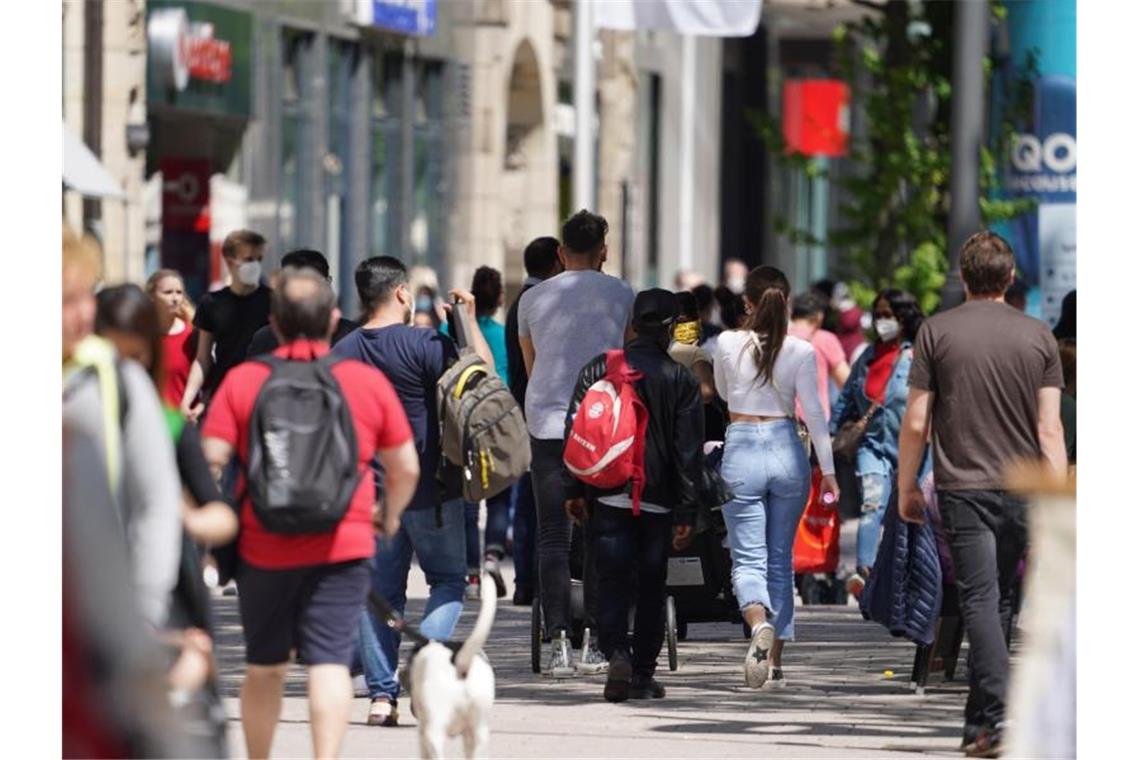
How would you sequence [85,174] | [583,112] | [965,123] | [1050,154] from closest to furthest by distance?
[965,123], [1050,154], [85,174], [583,112]

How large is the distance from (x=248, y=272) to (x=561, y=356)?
5.43 ft

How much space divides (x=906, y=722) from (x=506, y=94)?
27158 millimetres

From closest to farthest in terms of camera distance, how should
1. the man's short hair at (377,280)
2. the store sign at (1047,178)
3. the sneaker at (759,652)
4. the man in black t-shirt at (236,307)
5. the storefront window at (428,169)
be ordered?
the man's short hair at (377,280) → the sneaker at (759,652) → the man in black t-shirt at (236,307) → the store sign at (1047,178) → the storefront window at (428,169)

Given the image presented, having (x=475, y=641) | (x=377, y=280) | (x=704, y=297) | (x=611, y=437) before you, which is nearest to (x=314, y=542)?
(x=475, y=641)

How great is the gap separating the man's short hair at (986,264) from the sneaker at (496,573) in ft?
18.7

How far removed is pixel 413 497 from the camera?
1070cm

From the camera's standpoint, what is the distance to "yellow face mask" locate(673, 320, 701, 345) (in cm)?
1348

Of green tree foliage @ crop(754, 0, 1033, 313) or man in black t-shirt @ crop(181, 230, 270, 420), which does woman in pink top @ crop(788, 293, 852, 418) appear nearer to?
man in black t-shirt @ crop(181, 230, 270, 420)

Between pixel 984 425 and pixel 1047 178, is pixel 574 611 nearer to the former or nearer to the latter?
pixel 984 425

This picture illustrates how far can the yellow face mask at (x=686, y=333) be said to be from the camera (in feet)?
44.2

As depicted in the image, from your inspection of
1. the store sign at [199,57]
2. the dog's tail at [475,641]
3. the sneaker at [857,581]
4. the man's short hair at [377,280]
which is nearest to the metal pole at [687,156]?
the store sign at [199,57]

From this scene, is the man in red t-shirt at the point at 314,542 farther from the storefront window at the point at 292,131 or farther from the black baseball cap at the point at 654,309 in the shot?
the storefront window at the point at 292,131

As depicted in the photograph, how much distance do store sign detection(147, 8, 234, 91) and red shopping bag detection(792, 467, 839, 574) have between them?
13.4 m

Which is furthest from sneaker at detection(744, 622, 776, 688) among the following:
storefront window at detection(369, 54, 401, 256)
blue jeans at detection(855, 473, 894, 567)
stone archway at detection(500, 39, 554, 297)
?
stone archway at detection(500, 39, 554, 297)
